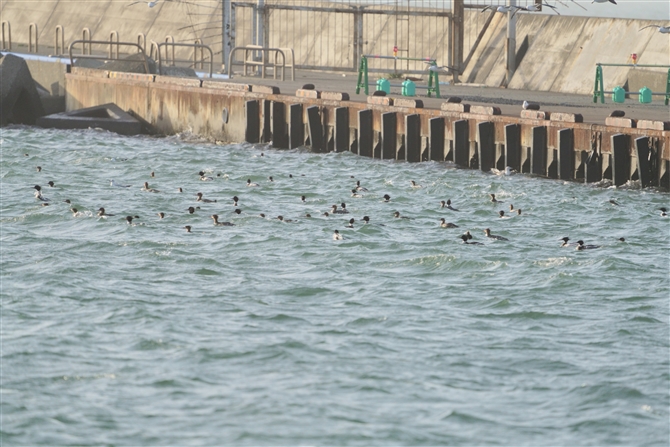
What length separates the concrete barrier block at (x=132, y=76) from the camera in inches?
1583

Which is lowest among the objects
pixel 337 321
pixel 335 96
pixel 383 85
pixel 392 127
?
pixel 337 321

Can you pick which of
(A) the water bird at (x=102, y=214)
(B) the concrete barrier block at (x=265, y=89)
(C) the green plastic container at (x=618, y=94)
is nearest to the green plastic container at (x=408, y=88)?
(B) the concrete barrier block at (x=265, y=89)

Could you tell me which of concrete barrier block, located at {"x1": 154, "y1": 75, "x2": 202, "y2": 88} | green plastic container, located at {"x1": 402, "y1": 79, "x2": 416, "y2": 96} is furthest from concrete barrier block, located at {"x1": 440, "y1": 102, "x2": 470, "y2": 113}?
concrete barrier block, located at {"x1": 154, "y1": 75, "x2": 202, "y2": 88}

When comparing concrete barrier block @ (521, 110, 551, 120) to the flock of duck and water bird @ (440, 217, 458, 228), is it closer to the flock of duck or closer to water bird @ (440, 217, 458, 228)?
the flock of duck

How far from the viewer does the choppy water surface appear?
42.7ft

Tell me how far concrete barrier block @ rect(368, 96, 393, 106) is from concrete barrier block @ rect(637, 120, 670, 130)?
322 inches

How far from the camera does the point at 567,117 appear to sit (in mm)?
27859

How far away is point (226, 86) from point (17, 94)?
8079 millimetres

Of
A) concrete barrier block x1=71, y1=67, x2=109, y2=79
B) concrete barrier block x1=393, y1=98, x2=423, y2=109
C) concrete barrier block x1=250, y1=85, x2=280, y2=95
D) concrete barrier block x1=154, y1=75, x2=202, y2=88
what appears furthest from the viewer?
concrete barrier block x1=71, y1=67, x2=109, y2=79

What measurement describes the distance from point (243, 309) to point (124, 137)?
75.3 ft

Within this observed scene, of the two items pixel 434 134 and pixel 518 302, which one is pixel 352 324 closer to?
pixel 518 302

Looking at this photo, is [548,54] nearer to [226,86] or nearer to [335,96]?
[335,96]

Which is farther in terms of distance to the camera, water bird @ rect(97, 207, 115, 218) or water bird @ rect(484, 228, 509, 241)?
water bird @ rect(97, 207, 115, 218)

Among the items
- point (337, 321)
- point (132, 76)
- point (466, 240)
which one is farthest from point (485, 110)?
point (132, 76)
